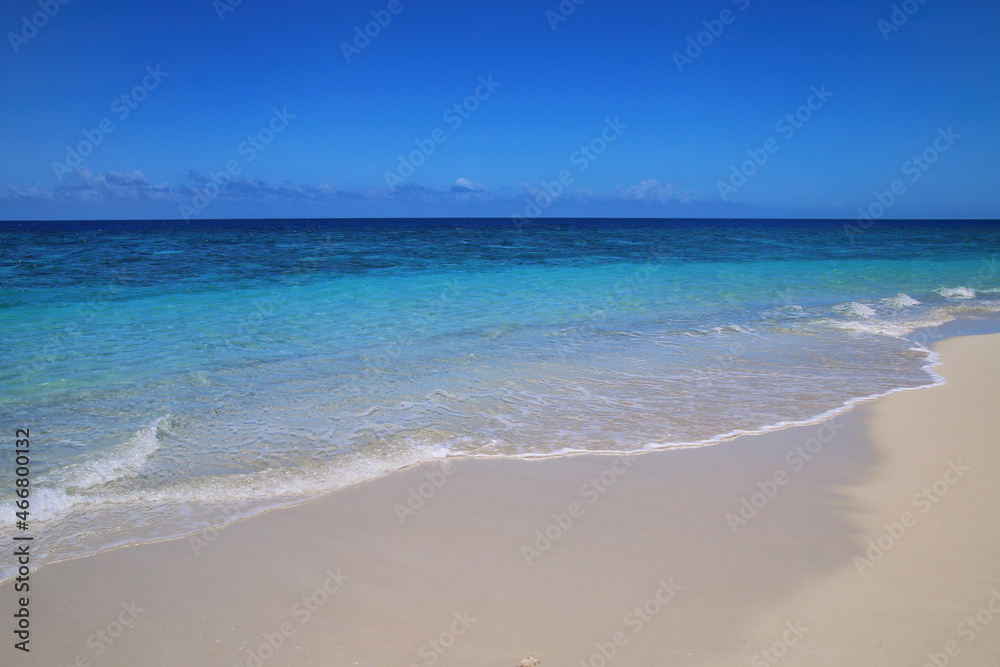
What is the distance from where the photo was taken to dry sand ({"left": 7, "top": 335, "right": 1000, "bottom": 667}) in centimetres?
268

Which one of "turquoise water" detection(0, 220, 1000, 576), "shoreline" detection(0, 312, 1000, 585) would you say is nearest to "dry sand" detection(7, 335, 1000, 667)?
"shoreline" detection(0, 312, 1000, 585)

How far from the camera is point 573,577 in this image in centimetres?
318

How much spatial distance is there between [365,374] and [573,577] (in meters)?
4.83

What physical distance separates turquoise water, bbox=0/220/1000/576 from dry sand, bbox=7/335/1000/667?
1.76 ft

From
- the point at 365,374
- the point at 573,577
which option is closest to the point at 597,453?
the point at 573,577

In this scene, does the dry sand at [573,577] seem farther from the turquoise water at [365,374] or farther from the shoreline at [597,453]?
the turquoise water at [365,374]

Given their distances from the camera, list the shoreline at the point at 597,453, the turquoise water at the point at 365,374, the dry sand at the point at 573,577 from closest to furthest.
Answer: the dry sand at the point at 573,577 < the shoreline at the point at 597,453 < the turquoise water at the point at 365,374

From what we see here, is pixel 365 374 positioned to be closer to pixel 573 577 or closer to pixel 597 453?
pixel 597 453

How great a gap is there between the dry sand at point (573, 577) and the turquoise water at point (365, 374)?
537 millimetres

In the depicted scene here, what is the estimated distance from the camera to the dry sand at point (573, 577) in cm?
268

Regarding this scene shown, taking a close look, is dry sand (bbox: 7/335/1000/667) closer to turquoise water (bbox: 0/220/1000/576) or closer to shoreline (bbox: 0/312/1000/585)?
shoreline (bbox: 0/312/1000/585)

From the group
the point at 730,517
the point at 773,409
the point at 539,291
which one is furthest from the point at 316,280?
the point at 730,517

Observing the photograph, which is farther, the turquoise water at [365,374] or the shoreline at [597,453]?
the turquoise water at [365,374]

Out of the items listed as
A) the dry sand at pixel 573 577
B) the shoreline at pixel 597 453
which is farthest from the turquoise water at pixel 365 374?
the dry sand at pixel 573 577
